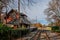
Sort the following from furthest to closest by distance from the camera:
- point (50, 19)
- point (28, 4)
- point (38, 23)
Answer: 1. point (38, 23)
2. point (50, 19)
3. point (28, 4)

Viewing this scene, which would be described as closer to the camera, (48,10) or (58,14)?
(58,14)

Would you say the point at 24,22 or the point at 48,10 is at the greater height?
the point at 48,10

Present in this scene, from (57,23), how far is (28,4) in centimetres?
4288

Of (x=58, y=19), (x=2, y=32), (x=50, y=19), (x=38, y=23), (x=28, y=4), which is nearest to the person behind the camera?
(x=28, y=4)

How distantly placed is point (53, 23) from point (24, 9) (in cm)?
4603

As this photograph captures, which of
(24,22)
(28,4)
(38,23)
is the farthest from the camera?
(38,23)

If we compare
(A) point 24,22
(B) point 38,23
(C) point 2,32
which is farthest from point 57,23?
(C) point 2,32

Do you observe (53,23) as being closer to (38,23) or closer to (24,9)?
(38,23)

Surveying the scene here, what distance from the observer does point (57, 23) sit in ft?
180

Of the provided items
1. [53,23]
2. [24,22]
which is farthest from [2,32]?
[53,23]

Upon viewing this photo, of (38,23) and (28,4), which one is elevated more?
(28,4)

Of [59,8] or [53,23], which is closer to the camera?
[59,8]

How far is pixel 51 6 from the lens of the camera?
53000 millimetres

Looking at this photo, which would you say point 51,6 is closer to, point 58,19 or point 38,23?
point 58,19
